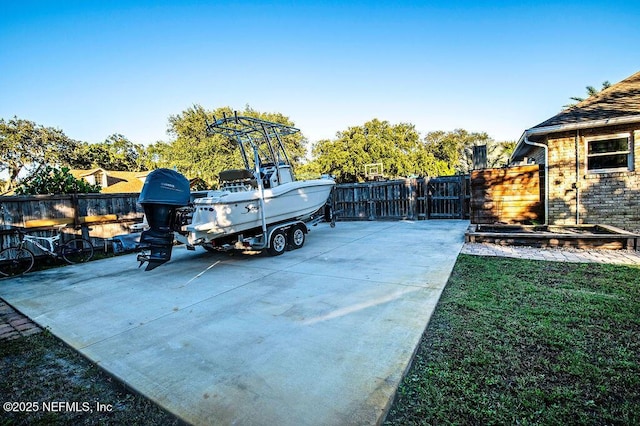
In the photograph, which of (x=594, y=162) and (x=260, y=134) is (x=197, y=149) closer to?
(x=260, y=134)

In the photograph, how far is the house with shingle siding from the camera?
6.91 meters

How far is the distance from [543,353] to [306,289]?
2.55 metres

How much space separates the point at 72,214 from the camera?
7.17 m

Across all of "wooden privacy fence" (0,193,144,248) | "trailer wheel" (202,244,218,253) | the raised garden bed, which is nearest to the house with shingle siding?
the raised garden bed

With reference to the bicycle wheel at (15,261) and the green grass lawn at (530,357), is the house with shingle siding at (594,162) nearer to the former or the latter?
the green grass lawn at (530,357)

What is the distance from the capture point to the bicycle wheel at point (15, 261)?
580cm

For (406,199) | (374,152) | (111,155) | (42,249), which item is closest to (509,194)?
(406,199)

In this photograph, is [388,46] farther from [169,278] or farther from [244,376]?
[244,376]

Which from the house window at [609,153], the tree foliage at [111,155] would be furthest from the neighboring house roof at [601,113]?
the tree foliage at [111,155]

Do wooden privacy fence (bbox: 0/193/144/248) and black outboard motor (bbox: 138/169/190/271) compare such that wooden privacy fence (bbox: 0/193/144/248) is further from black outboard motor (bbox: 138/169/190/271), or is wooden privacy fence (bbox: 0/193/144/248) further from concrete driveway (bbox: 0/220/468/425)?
black outboard motor (bbox: 138/169/190/271)

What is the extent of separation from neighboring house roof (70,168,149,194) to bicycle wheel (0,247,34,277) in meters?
19.0

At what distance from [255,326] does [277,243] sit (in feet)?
11.3

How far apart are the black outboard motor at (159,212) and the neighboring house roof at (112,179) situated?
21.1m

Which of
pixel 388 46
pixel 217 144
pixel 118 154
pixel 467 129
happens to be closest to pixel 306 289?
pixel 388 46
